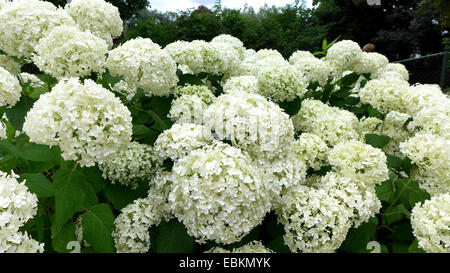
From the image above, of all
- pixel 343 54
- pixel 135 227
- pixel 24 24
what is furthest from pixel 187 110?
pixel 343 54

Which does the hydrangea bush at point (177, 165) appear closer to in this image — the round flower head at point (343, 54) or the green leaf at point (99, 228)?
the green leaf at point (99, 228)

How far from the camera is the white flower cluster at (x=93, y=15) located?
2.30m

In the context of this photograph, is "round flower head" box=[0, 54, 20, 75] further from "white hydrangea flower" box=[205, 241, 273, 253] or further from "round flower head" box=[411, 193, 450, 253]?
"round flower head" box=[411, 193, 450, 253]

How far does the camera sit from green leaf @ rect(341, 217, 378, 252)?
174 cm

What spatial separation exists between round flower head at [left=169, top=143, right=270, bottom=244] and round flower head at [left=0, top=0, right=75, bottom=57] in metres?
1.24

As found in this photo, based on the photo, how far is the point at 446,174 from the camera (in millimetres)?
1849

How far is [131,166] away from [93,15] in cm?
126

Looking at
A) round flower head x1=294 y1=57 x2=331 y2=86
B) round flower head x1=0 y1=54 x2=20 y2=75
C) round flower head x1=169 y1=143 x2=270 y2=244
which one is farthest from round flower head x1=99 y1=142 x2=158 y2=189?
round flower head x1=294 y1=57 x2=331 y2=86

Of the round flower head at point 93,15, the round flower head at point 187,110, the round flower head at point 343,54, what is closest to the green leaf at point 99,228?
the round flower head at point 187,110

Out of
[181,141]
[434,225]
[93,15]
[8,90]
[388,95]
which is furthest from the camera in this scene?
[388,95]

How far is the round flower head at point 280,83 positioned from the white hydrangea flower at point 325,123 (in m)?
0.28

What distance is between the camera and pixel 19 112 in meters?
1.83

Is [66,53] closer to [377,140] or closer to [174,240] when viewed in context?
[174,240]

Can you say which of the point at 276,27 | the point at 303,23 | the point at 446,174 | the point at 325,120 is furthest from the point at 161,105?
the point at 303,23
